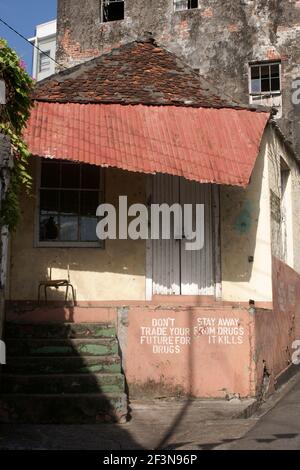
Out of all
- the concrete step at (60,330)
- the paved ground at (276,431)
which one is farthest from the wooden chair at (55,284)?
the paved ground at (276,431)

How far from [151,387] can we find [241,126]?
4184 mm

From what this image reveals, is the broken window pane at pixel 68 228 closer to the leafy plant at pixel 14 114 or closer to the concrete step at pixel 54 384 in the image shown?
the leafy plant at pixel 14 114

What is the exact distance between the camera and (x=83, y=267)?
9.65 m

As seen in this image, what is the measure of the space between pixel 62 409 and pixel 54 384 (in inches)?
14.6

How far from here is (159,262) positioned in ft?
32.1

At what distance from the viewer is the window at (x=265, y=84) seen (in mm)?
16703

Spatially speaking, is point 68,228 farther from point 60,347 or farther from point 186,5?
point 186,5

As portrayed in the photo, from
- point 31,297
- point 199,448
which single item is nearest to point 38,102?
point 31,297

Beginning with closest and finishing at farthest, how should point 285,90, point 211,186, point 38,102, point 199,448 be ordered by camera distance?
point 199,448 < point 38,102 < point 211,186 < point 285,90

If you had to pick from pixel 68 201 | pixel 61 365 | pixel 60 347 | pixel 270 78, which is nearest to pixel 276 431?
pixel 61 365

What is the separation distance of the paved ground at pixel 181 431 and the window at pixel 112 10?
1416 cm

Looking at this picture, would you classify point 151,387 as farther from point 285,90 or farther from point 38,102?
point 285,90

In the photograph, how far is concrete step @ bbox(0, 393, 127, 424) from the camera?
7361 mm

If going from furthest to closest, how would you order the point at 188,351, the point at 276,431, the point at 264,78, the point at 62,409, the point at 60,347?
the point at 264,78, the point at 188,351, the point at 60,347, the point at 62,409, the point at 276,431
